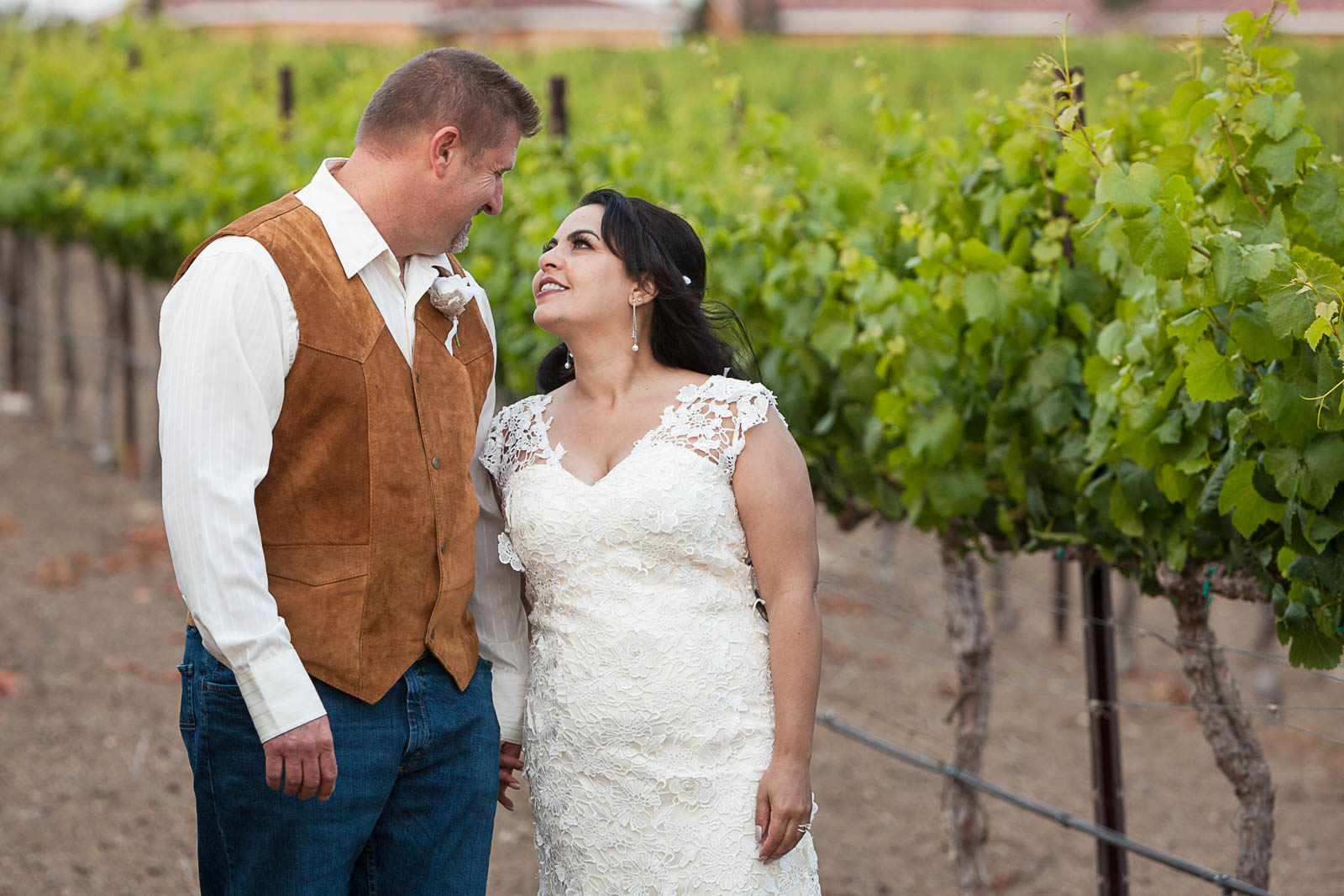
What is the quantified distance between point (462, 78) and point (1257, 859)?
2.82 meters

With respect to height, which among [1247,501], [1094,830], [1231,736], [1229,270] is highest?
[1229,270]

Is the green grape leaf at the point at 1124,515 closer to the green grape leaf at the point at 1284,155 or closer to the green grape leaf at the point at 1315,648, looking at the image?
the green grape leaf at the point at 1315,648

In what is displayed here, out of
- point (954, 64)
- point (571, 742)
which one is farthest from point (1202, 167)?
point (954, 64)

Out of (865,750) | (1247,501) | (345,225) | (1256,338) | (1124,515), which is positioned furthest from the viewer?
(865,750)

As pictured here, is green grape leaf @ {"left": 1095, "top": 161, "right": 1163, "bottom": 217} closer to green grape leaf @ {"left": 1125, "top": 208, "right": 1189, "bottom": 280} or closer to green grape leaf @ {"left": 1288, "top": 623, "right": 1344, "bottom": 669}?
green grape leaf @ {"left": 1125, "top": 208, "right": 1189, "bottom": 280}

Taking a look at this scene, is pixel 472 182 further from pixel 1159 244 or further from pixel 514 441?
pixel 1159 244

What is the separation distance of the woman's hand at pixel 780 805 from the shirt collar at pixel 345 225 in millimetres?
1246

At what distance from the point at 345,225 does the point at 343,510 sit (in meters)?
0.53

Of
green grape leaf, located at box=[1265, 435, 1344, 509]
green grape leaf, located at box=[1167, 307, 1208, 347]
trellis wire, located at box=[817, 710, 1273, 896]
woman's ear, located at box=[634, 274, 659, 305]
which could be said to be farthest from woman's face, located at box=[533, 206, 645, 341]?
trellis wire, located at box=[817, 710, 1273, 896]

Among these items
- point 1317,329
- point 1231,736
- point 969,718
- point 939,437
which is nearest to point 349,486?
point 1317,329

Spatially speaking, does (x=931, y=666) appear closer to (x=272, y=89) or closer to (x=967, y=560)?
(x=967, y=560)

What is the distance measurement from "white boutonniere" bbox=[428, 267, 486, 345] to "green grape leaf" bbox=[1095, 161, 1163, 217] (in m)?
1.25

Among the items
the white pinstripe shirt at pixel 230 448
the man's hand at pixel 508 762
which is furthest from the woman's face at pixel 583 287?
the man's hand at pixel 508 762

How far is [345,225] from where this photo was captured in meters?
2.39
